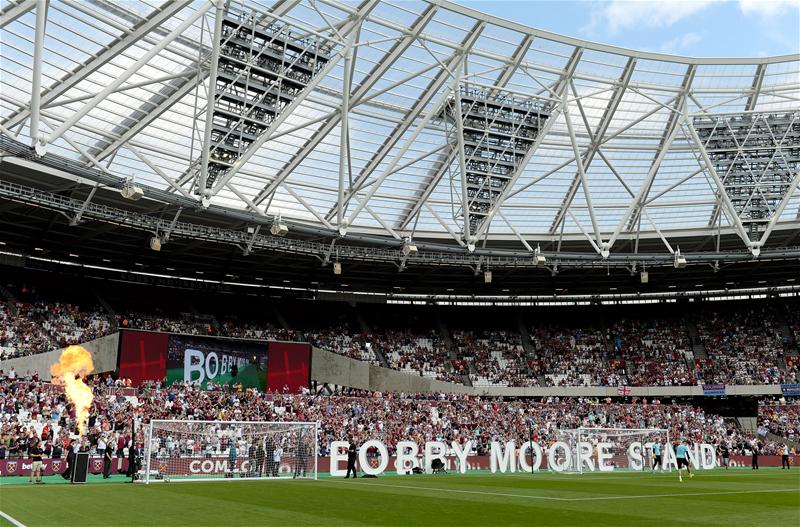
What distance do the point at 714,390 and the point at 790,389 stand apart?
208 inches

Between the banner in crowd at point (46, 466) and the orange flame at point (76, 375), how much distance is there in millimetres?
3682

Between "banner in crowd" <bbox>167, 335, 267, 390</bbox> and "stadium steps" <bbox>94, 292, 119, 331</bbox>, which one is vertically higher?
"stadium steps" <bbox>94, 292, 119, 331</bbox>

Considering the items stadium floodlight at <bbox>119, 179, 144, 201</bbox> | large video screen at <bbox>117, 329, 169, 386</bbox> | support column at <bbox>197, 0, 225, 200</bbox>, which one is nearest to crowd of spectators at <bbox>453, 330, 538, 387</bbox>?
large video screen at <bbox>117, 329, 169, 386</bbox>

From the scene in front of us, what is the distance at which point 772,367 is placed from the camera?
190 feet

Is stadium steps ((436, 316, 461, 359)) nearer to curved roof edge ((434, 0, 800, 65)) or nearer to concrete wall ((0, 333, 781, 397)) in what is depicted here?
concrete wall ((0, 333, 781, 397))

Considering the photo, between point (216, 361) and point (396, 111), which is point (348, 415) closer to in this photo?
point (216, 361)

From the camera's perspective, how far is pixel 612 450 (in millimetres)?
39781

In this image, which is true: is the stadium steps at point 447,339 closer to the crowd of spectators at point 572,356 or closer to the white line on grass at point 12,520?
the crowd of spectators at point 572,356

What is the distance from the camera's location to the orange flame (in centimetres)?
3481

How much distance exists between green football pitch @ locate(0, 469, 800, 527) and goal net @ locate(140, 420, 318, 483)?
3.97 meters

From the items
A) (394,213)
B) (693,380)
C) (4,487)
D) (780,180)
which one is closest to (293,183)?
(394,213)

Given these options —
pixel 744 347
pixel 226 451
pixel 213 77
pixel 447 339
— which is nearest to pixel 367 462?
pixel 226 451

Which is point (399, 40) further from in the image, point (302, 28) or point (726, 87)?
point (726, 87)

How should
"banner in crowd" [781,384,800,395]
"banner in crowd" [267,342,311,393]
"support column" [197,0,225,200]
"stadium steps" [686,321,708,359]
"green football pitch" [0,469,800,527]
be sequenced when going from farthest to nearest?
"stadium steps" [686,321,708,359], "banner in crowd" [781,384,800,395], "banner in crowd" [267,342,311,393], "support column" [197,0,225,200], "green football pitch" [0,469,800,527]
